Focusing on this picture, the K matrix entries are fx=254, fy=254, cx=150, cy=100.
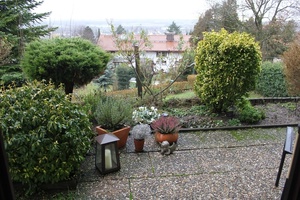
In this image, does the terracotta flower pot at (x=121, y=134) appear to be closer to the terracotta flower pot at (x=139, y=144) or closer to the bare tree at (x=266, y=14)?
the terracotta flower pot at (x=139, y=144)

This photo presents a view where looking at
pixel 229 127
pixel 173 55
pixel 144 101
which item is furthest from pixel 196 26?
pixel 229 127

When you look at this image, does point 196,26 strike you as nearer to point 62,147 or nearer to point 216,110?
point 216,110

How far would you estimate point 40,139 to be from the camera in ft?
6.99

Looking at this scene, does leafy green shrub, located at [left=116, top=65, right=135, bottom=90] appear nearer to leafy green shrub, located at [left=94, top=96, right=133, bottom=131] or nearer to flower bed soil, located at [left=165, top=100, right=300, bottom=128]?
flower bed soil, located at [left=165, top=100, right=300, bottom=128]

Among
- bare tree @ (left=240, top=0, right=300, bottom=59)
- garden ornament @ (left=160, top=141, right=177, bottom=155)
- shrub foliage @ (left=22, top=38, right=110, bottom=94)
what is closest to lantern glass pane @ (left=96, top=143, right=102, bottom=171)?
garden ornament @ (left=160, top=141, right=177, bottom=155)

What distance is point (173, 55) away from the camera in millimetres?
4723

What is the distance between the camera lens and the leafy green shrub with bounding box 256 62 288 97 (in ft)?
18.4

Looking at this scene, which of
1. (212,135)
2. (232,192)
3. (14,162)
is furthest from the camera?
(212,135)

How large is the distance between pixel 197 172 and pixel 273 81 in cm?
414

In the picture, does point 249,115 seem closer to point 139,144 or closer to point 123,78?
point 139,144

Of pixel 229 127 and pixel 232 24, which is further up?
pixel 232 24

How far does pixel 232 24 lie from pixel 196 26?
1287mm

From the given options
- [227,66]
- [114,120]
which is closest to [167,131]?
[114,120]

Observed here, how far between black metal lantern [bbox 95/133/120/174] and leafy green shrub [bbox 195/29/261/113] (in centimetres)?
199
